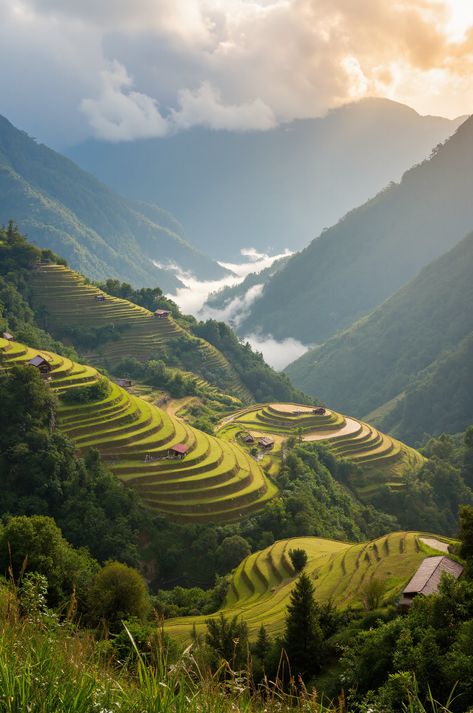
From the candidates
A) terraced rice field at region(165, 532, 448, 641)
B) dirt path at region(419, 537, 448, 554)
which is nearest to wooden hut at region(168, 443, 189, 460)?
terraced rice field at region(165, 532, 448, 641)

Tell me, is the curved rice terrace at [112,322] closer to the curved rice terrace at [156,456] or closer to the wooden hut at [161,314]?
the wooden hut at [161,314]

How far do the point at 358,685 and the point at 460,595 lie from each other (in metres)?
3.54

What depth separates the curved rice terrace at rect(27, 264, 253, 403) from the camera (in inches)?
2803

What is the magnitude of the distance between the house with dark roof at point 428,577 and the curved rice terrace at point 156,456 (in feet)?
63.4

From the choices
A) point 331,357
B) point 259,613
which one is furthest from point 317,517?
point 331,357

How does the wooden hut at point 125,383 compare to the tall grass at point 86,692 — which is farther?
the wooden hut at point 125,383

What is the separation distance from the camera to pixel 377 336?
149 metres

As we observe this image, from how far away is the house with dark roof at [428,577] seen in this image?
17.8 m

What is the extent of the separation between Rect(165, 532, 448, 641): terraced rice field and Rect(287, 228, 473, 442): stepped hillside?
7536cm

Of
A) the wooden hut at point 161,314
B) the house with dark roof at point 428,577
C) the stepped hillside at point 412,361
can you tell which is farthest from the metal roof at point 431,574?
the stepped hillside at point 412,361

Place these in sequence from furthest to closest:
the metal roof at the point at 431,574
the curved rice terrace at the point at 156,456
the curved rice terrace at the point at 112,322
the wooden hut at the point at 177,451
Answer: the curved rice terrace at the point at 112,322 → the wooden hut at the point at 177,451 → the curved rice terrace at the point at 156,456 → the metal roof at the point at 431,574

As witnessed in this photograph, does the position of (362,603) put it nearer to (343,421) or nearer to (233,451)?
(233,451)

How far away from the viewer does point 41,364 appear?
41.3 metres

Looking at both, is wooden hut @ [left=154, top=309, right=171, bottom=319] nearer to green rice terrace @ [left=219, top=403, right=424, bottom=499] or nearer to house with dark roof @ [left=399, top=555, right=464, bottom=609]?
green rice terrace @ [left=219, top=403, right=424, bottom=499]
